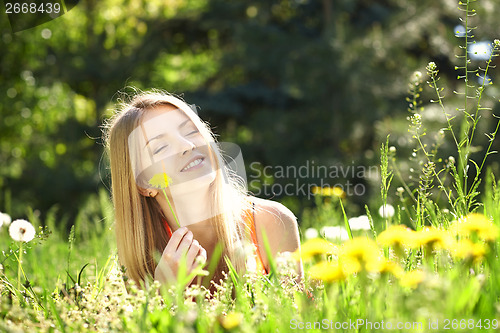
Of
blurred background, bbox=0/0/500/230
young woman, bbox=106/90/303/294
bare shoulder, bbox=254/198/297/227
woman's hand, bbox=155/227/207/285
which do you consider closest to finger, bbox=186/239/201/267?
woman's hand, bbox=155/227/207/285

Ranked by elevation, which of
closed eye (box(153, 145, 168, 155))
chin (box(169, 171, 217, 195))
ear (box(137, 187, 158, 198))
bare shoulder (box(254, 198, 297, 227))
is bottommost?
bare shoulder (box(254, 198, 297, 227))

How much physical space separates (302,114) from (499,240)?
5580mm

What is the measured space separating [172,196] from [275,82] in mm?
5973

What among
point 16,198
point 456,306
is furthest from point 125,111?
point 16,198

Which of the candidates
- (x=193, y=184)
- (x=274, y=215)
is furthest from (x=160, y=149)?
(x=274, y=215)

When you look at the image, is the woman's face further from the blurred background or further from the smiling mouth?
the blurred background

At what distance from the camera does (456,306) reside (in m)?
0.81

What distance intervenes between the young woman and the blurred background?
2.99 meters

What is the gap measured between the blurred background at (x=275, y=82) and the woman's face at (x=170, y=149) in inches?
123

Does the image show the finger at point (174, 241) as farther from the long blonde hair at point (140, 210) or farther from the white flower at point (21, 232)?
the white flower at point (21, 232)

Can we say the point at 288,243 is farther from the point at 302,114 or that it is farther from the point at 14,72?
the point at 14,72

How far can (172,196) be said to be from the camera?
5.98 feet

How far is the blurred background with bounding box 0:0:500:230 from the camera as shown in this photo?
6082 mm

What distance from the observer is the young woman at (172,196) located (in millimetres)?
1791
